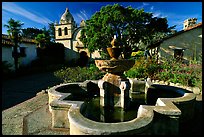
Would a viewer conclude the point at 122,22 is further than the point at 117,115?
Yes

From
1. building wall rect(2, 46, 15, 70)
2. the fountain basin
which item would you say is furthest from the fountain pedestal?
building wall rect(2, 46, 15, 70)

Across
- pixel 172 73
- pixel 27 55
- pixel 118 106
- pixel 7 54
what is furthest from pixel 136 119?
pixel 27 55

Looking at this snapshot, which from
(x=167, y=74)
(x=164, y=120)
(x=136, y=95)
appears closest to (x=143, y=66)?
(x=167, y=74)

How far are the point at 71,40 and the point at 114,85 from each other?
2859 centimetres

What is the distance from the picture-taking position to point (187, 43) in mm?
19234

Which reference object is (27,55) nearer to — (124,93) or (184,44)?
(184,44)

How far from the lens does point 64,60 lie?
3228 centimetres

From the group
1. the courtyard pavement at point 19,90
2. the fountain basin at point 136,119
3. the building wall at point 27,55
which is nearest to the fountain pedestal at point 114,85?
the fountain basin at point 136,119

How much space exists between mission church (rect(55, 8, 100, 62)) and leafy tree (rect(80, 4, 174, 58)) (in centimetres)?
779

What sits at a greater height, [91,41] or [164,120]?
[91,41]

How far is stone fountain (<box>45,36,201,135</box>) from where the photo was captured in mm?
3330

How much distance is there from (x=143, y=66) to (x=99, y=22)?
13298 mm

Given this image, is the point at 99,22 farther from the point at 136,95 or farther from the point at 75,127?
the point at 75,127

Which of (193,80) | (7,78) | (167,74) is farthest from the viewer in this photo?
(7,78)
